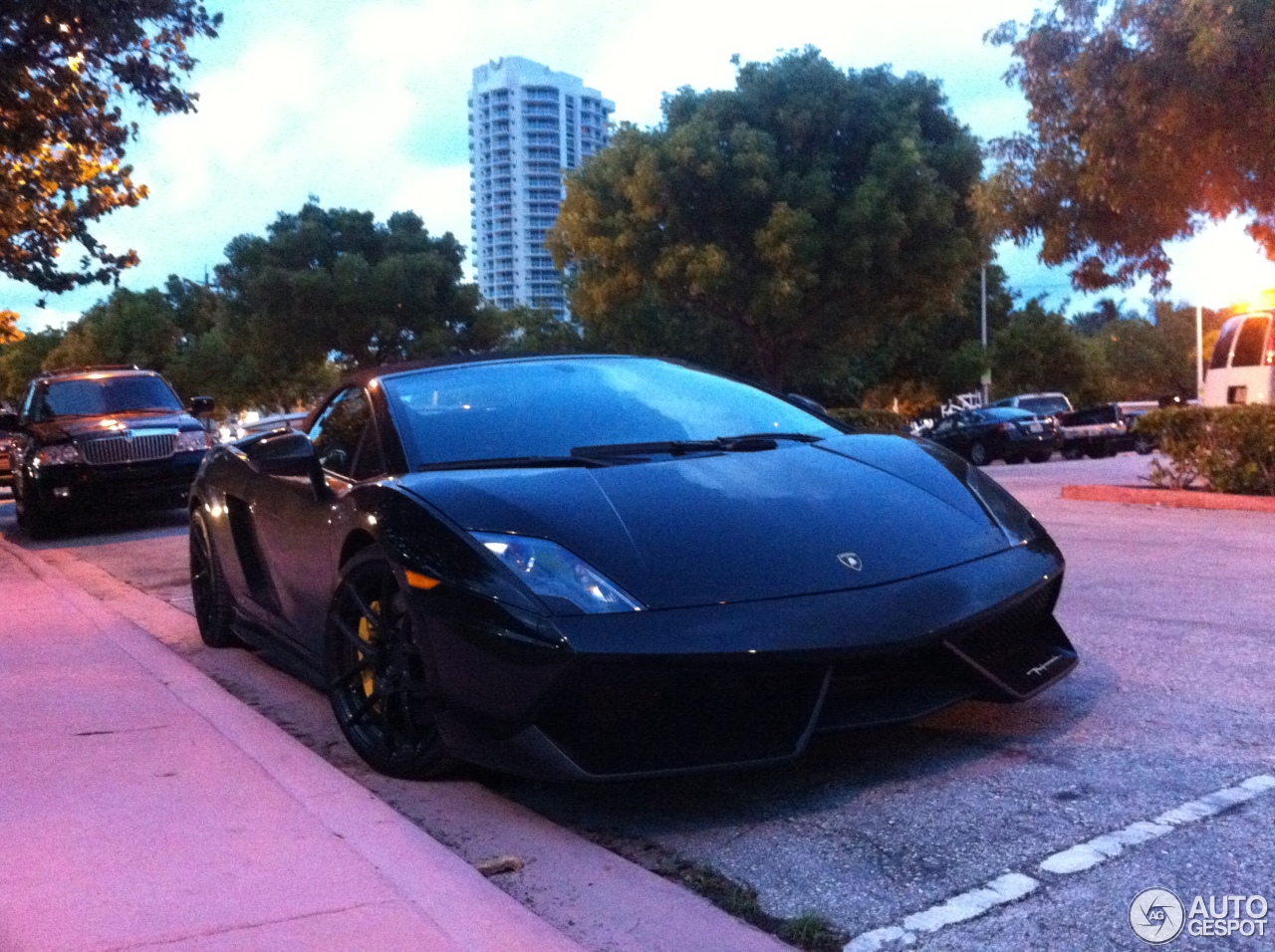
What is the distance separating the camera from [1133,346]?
68.1 metres

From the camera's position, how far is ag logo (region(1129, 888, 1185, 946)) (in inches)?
99.5

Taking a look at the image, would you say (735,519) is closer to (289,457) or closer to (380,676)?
(380,676)

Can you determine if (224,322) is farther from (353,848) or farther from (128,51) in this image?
(353,848)

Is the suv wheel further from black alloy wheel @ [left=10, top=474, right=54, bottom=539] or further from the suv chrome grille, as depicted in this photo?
the suv chrome grille

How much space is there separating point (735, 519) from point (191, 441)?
11555 millimetres

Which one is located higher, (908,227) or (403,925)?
(908,227)

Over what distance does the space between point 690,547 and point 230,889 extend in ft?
4.42

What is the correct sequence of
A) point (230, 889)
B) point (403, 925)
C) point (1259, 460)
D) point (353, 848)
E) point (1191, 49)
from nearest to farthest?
point (403, 925), point (230, 889), point (353, 848), point (1259, 460), point (1191, 49)

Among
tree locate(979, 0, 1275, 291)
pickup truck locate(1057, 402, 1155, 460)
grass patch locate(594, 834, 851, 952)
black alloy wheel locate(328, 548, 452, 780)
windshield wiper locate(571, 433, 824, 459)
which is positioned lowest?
pickup truck locate(1057, 402, 1155, 460)

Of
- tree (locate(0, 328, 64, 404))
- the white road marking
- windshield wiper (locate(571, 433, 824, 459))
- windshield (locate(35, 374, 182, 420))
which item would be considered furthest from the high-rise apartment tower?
the white road marking

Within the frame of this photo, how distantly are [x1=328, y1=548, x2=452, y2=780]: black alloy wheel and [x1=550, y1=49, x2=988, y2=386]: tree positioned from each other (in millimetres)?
21135

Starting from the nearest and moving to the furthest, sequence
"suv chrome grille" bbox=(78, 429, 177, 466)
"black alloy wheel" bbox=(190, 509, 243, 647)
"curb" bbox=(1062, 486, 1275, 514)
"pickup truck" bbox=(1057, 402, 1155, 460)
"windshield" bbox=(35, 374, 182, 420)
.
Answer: "black alloy wheel" bbox=(190, 509, 243, 647) < "curb" bbox=(1062, 486, 1275, 514) < "suv chrome grille" bbox=(78, 429, 177, 466) < "windshield" bbox=(35, 374, 182, 420) < "pickup truck" bbox=(1057, 402, 1155, 460)

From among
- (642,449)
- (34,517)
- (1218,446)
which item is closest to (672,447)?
(642,449)

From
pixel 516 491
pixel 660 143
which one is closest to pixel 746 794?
pixel 516 491
